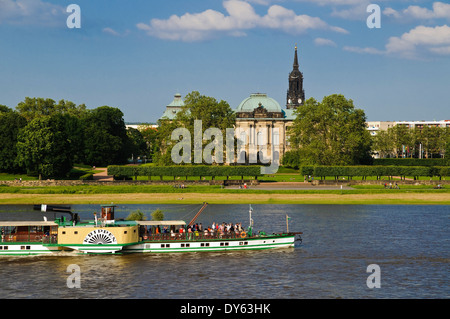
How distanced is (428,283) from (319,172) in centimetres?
8080

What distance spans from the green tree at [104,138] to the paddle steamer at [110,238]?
343 ft

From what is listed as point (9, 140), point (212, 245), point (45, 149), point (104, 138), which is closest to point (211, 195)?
point (45, 149)

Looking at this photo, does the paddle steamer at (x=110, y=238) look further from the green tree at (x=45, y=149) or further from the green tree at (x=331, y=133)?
the green tree at (x=331, y=133)

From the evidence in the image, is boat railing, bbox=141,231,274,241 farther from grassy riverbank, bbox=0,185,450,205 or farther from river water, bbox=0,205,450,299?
grassy riverbank, bbox=0,185,450,205

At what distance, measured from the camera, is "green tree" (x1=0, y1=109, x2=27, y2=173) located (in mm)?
127188

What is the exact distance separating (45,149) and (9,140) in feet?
52.1

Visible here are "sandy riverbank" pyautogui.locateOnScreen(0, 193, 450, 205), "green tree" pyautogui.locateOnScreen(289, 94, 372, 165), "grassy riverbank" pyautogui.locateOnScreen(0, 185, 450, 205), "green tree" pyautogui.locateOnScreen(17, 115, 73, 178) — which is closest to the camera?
"sandy riverbank" pyautogui.locateOnScreen(0, 193, 450, 205)

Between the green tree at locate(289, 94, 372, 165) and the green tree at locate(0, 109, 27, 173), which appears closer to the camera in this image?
the green tree at locate(0, 109, 27, 173)

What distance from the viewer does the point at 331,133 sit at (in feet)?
437

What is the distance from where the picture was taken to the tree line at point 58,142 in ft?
395

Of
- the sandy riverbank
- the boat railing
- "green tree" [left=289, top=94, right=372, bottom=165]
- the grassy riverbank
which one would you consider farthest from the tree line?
the boat railing

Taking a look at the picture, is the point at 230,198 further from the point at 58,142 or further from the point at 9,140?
the point at 9,140

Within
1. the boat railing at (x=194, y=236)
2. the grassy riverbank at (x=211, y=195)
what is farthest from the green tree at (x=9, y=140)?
the boat railing at (x=194, y=236)
